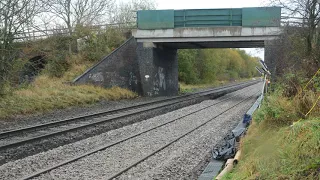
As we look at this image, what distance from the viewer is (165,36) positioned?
973 inches

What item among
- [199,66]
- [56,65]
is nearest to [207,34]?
[56,65]

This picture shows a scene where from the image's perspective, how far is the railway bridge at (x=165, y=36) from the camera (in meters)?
23.5

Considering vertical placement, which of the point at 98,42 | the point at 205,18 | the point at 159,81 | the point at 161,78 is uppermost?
the point at 205,18

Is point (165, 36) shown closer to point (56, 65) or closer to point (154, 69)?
point (154, 69)

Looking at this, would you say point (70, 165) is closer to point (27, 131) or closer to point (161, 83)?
point (27, 131)

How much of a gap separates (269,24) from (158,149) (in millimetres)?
17793

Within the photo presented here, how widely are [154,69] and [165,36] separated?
9.15ft

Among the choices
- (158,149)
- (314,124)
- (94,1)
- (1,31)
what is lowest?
(158,149)

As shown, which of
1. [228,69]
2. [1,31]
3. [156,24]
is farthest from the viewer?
[228,69]

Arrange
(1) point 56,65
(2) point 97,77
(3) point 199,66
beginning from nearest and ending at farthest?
(2) point 97,77 < (1) point 56,65 < (3) point 199,66

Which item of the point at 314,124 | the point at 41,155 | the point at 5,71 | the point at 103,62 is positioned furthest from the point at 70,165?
the point at 103,62

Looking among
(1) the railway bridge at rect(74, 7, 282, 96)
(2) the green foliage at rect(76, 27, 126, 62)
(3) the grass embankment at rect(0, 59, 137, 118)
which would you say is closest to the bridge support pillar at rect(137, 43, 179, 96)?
(1) the railway bridge at rect(74, 7, 282, 96)

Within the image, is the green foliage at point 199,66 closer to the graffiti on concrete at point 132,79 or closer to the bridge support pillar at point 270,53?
the graffiti on concrete at point 132,79

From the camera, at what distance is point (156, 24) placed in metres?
24.9
